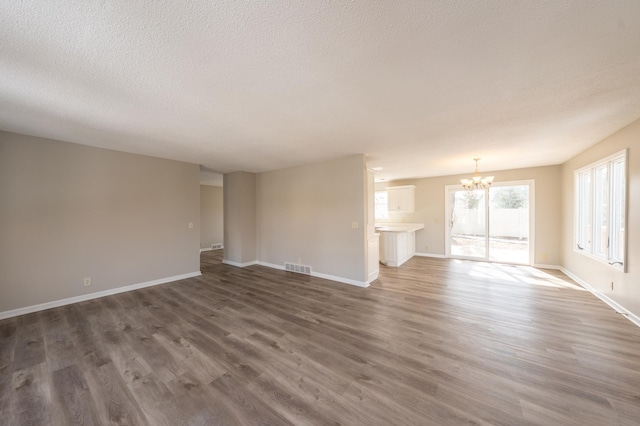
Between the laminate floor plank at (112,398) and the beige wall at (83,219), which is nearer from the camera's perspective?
the laminate floor plank at (112,398)

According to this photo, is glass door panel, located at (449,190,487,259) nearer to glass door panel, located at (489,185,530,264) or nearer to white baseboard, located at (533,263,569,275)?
glass door panel, located at (489,185,530,264)

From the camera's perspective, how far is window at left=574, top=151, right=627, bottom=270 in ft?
10.5

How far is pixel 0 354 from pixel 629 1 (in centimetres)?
571

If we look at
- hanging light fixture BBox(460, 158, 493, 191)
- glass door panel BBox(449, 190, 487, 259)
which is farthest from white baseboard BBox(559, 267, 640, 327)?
hanging light fixture BBox(460, 158, 493, 191)

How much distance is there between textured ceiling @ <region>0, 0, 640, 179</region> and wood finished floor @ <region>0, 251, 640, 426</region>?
8.39 ft

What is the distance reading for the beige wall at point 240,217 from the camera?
19.8 ft

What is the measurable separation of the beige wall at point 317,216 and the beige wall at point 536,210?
3.89m

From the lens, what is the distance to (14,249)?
319 cm

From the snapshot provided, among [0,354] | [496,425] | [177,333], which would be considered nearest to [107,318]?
[0,354]

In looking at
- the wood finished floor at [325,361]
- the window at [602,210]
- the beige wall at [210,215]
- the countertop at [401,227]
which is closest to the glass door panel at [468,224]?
the countertop at [401,227]

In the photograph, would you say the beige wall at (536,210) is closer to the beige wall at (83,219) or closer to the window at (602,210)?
the window at (602,210)

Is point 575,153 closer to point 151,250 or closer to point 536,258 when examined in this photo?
point 536,258

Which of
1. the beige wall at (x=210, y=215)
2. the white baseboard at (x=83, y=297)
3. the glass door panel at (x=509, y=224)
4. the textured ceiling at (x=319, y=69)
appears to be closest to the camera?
the textured ceiling at (x=319, y=69)

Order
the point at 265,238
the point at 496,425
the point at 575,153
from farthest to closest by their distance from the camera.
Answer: the point at 265,238 → the point at 575,153 → the point at 496,425
